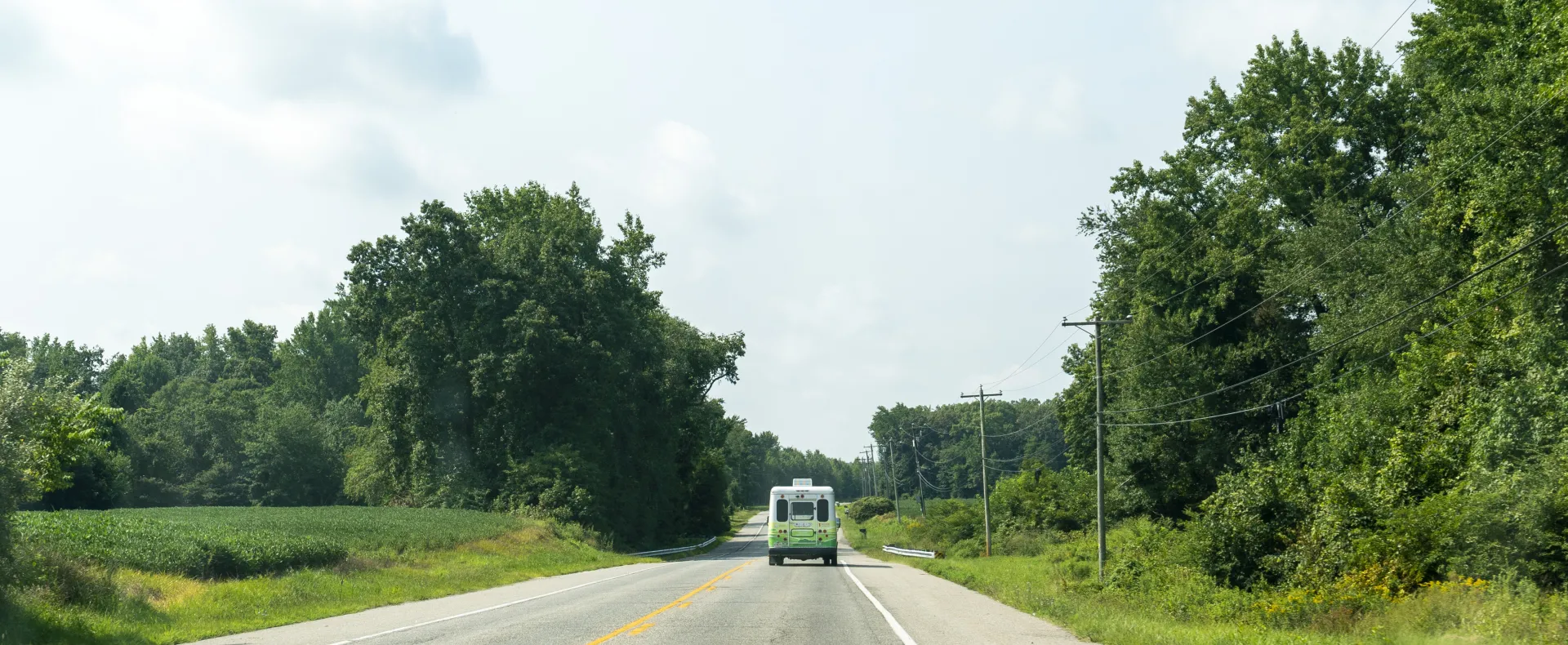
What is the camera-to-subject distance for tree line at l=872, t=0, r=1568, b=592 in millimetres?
22469

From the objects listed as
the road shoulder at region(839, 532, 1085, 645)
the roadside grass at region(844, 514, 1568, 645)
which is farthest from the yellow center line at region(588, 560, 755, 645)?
the roadside grass at region(844, 514, 1568, 645)

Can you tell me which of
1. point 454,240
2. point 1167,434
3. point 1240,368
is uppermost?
point 454,240

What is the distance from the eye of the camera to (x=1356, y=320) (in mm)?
36062

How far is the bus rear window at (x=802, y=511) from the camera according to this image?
125ft

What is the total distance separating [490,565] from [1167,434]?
1228 inches

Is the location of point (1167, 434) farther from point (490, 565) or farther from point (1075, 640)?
point (1075, 640)

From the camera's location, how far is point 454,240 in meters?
55.0

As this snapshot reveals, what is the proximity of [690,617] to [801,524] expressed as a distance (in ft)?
71.2

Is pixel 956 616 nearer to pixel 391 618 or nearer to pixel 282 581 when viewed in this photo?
pixel 391 618

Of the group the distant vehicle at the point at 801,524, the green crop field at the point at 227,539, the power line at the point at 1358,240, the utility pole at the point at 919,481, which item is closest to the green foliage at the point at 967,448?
the utility pole at the point at 919,481

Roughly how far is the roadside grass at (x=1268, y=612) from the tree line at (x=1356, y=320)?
1.82 meters

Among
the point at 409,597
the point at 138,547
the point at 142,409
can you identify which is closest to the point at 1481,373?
the point at 409,597

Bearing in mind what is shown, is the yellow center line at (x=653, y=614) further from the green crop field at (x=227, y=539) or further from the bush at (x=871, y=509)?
the bush at (x=871, y=509)

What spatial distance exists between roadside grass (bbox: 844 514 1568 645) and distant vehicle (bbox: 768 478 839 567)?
1182 cm
